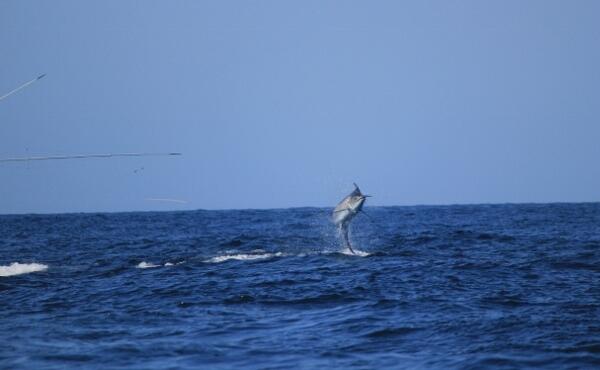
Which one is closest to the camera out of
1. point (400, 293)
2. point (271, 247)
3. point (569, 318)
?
point (569, 318)

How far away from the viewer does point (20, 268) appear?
26.7 metres

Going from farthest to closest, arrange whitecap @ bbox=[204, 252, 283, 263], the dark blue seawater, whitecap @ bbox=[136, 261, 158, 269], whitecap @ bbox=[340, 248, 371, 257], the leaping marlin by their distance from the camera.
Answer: whitecap @ bbox=[340, 248, 371, 257] < whitecap @ bbox=[204, 252, 283, 263] < whitecap @ bbox=[136, 261, 158, 269] < the leaping marlin < the dark blue seawater

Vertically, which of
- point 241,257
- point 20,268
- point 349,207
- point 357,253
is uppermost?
point 349,207

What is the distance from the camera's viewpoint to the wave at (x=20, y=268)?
25.2 metres

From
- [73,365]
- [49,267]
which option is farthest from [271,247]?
[73,365]

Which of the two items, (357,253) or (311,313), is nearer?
(311,313)

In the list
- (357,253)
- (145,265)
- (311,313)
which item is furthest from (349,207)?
(311,313)

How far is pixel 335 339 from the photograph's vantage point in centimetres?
1270

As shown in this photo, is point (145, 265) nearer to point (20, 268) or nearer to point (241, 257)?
point (241, 257)

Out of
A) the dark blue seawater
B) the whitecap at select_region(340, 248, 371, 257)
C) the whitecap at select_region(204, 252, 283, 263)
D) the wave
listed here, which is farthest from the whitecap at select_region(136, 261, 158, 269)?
the whitecap at select_region(340, 248, 371, 257)

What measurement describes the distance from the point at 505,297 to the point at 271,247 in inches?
803

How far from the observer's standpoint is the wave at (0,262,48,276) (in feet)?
82.5

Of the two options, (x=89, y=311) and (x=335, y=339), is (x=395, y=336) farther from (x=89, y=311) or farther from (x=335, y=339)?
(x=89, y=311)

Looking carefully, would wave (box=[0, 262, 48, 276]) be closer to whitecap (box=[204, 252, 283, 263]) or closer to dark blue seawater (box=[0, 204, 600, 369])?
dark blue seawater (box=[0, 204, 600, 369])
